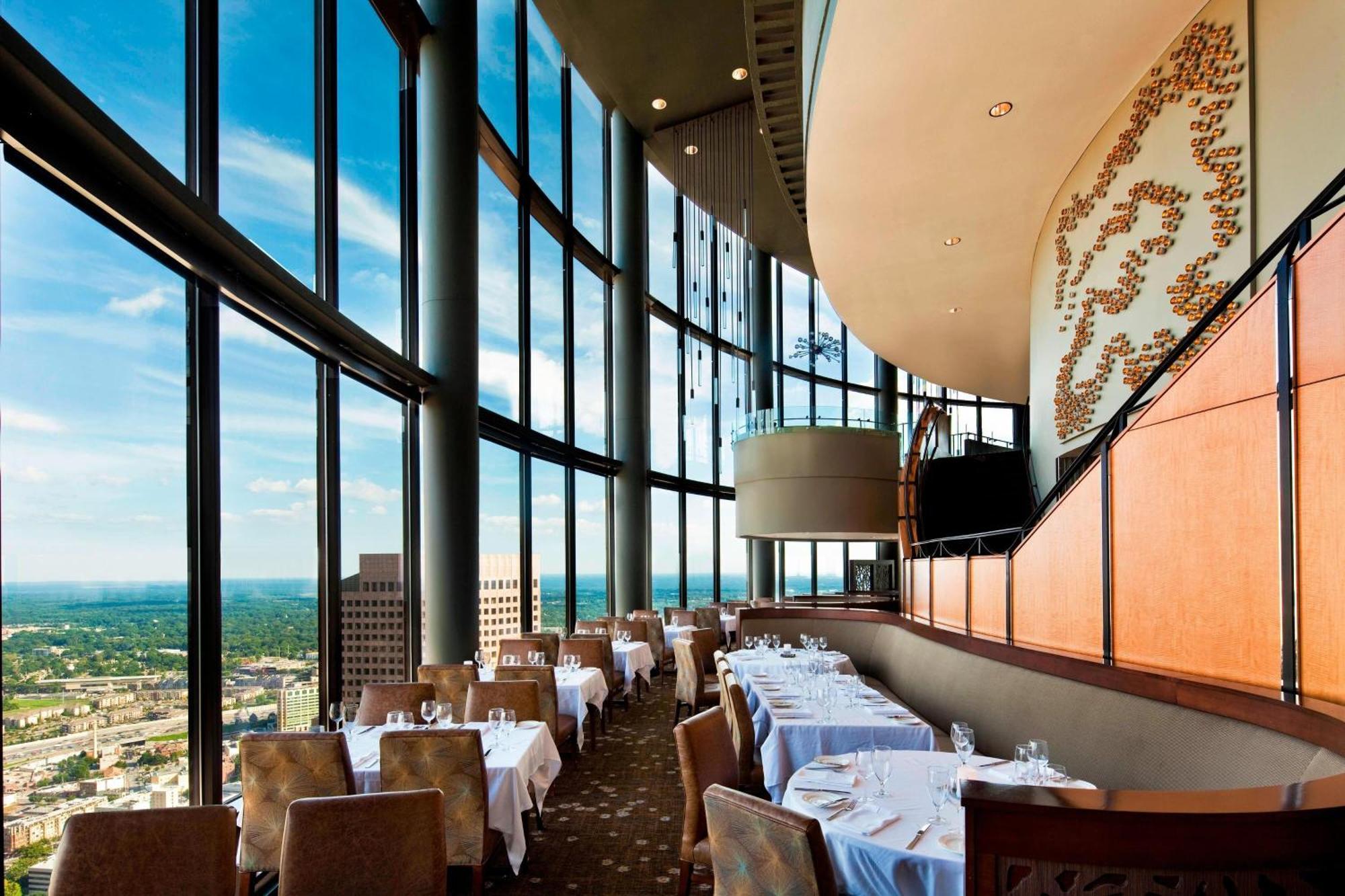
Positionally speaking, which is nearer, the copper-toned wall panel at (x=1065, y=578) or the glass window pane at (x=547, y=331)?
the copper-toned wall panel at (x=1065, y=578)

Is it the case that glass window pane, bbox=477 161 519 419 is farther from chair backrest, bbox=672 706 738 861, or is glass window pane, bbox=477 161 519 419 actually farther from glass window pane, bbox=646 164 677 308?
chair backrest, bbox=672 706 738 861

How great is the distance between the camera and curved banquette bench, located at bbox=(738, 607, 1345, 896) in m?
1.61

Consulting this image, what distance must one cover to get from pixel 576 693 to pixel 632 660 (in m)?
2.70

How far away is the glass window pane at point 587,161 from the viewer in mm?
12648

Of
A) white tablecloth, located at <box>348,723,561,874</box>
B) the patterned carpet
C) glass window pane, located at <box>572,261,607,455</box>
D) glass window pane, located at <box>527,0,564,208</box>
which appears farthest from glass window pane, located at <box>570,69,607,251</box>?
white tablecloth, located at <box>348,723,561,874</box>

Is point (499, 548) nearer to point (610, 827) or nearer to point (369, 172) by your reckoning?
point (369, 172)

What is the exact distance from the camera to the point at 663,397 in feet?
51.3

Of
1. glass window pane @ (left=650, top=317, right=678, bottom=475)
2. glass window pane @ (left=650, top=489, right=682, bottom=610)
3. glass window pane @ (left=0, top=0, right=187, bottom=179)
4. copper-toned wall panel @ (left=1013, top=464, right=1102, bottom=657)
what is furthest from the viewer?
glass window pane @ (left=650, top=317, right=678, bottom=475)

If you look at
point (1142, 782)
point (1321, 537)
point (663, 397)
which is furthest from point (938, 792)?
point (663, 397)

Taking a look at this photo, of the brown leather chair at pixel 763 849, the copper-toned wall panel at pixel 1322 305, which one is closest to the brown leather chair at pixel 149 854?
the brown leather chair at pixel 763 849

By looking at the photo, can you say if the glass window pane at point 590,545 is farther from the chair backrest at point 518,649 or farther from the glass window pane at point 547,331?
the chair backrest at point 518,649

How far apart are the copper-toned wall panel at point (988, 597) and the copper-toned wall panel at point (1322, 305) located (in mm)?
3248

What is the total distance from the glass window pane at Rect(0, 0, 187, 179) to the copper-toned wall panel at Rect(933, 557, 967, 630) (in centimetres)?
642

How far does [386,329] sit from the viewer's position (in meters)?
7.48
